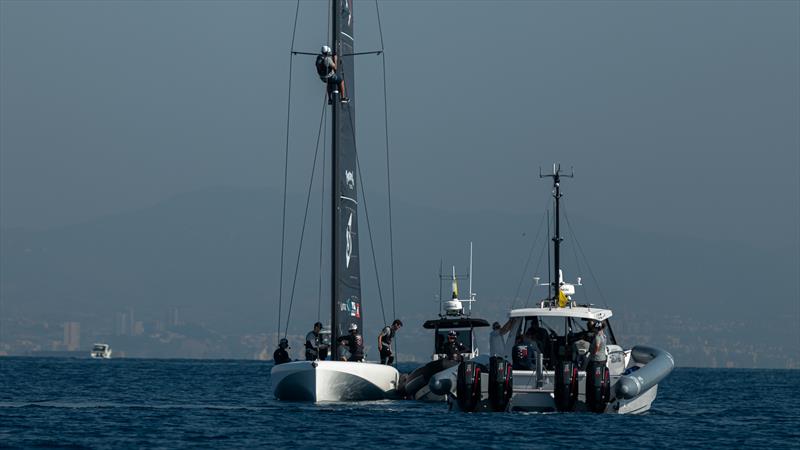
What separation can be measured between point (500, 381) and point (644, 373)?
14.1 feet

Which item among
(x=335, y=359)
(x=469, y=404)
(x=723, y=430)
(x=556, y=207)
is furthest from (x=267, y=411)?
(x=556, y=207)

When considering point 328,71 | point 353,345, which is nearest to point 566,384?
point 353,345

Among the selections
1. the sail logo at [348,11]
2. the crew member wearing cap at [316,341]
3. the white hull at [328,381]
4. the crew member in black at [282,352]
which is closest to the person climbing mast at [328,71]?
the sail logo at [348,11]

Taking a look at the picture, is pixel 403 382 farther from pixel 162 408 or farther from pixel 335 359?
pixel 162 408

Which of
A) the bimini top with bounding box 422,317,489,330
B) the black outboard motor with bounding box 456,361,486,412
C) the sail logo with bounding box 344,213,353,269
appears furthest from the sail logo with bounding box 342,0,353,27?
the black outboard motor with bounding box 456,361,486,412

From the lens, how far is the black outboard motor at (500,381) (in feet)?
136

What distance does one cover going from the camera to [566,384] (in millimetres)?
41000

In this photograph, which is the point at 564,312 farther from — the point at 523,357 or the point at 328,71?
the point at 328,71

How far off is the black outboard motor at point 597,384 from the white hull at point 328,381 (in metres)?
7.62

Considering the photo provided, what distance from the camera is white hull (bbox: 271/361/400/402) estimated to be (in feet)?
145

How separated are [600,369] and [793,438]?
17.4ft

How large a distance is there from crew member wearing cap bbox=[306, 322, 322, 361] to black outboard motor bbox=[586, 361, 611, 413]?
9.17 meters

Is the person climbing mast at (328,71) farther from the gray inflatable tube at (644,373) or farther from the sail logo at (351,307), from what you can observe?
the gray inflatable tube at (644,373)

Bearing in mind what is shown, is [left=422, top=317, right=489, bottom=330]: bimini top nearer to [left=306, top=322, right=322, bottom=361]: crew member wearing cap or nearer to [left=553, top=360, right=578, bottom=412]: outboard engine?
[left=306, top=322, right=322, bottom=361]: crew member wearing cap
